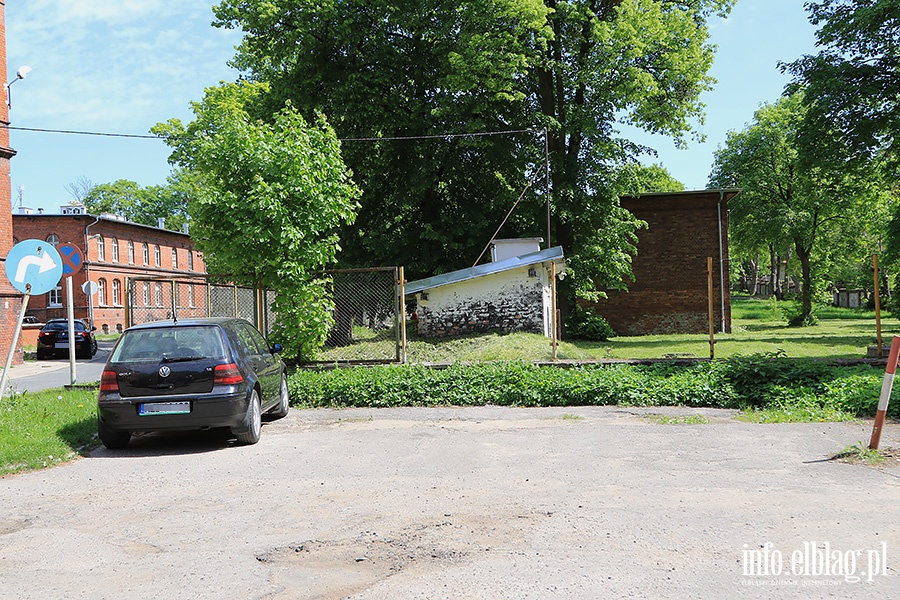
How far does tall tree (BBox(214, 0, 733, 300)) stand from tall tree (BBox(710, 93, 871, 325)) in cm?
1677

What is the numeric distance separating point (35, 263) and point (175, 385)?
4260 millimetres

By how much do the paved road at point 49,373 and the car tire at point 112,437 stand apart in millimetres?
6840

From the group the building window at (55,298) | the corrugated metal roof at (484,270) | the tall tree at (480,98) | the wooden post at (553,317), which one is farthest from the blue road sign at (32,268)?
the building window at (55,298)

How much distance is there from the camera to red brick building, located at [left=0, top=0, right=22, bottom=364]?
2386 centimetres

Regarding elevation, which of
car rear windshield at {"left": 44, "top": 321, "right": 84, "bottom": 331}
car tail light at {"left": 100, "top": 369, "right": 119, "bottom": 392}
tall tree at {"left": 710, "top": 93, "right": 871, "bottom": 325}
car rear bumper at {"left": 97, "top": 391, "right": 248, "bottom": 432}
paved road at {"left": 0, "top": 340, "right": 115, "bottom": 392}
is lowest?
paved road at {"left": 0, "top": 340, "right": 115, "bottom": 392}

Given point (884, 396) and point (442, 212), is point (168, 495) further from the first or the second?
point (442, 212)

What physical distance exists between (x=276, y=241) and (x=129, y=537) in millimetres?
8725

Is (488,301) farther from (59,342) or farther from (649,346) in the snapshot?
(59,342)

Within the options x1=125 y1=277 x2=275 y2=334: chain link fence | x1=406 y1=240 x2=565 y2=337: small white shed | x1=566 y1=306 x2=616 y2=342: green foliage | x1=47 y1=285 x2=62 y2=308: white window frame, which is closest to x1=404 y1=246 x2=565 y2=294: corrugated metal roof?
x1=406 y1=240 x2=565 y2=337: small white shed

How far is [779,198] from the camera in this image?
→ 4478cm

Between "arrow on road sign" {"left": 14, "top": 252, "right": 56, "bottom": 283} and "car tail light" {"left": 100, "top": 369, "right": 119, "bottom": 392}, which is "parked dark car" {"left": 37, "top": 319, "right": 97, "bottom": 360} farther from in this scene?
"car tail light" {"left": 100, "top": 369, "right": 119, "bottom": 392}

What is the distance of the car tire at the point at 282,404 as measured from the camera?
11.0 metres

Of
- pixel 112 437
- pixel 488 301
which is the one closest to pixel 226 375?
pixel 112 437

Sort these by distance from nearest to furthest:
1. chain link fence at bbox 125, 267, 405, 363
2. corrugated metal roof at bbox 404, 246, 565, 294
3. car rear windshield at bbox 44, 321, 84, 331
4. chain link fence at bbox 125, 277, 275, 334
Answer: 1. chain link fence at bbox 125, 277, 275, 334
2. chain link fence at bbox 125, 267, 405, 363
3. corrugated metal roof at bbox 404, 246, 565, 294
4. car rear windshield at bbox 44, 321, 84, 331
